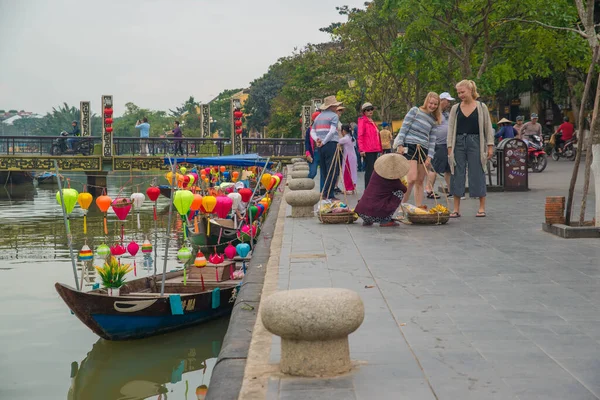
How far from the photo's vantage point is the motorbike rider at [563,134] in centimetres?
3176

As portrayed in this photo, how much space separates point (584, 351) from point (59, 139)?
37.7 m

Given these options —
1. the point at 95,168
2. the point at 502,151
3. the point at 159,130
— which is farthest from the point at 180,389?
the point at 159,130

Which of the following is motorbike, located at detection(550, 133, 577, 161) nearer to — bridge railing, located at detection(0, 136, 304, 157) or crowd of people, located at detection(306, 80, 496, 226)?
bridge railing, located at detection(0, 136, 304, 157)

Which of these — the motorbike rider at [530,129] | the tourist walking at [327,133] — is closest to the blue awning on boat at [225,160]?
the tourist walking at [327,133]

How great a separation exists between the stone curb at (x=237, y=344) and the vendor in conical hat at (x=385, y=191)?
1.75 metres

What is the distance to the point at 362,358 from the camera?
5195mm

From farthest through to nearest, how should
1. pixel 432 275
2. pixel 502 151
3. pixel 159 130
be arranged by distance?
1. pixel 159 130
2. pixel 502 151
3. pixel 432 275

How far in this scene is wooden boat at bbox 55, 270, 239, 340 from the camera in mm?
11641

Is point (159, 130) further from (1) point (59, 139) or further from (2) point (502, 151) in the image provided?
(2) point (502, 151)

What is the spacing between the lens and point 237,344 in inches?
263

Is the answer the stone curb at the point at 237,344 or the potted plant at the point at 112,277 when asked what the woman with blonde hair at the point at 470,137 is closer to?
the stone curb at the point at 237,344

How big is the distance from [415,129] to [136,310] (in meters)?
5.08

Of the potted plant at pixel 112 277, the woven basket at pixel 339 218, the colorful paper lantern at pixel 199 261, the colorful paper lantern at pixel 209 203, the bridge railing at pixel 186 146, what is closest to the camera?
the potted plant at pixel 112 277

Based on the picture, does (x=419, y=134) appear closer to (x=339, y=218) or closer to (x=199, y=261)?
(x=339, y=218)
